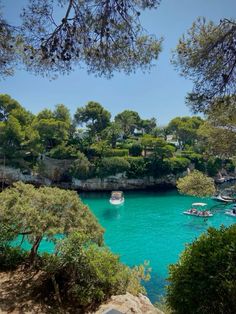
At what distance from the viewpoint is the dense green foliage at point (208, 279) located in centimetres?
288

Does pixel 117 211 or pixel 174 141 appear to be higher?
pixel 174 141

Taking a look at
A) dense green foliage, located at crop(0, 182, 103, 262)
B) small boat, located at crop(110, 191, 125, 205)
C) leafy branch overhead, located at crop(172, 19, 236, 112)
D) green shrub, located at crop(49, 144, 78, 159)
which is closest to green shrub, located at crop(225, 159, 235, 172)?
small boat, located at crop(110, 191, 125, 205)

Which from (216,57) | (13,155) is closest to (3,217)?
(216,57)

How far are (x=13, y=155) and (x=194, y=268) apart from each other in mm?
28182

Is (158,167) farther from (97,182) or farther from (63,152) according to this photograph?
(63,152)

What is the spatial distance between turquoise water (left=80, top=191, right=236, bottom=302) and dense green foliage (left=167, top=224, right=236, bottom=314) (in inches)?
246

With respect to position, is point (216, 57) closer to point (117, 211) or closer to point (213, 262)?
point (213, 262)

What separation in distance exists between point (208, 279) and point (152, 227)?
53.0ft

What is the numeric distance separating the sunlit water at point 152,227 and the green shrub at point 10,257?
4.15 meters

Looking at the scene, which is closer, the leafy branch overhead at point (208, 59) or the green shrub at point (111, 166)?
the leafy branch overhead at point (208, 59)

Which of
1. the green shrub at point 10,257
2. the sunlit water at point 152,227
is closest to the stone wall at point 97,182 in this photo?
the sunlit water at point 152,227

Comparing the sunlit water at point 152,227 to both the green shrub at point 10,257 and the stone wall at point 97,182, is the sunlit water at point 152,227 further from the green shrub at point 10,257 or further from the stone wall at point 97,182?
the green shrub at point 10,257

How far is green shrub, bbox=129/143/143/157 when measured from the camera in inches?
1404

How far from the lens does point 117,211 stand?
76.2 feet
